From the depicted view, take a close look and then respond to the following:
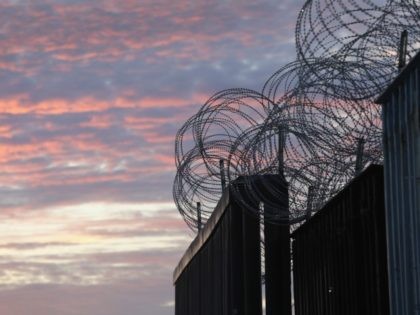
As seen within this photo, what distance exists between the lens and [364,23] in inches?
501

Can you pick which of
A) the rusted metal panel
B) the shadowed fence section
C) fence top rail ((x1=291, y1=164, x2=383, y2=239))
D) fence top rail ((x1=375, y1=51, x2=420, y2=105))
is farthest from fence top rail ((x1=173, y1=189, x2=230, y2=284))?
fence top rail ((x1=375, y1=51, x2=420, y2=105))

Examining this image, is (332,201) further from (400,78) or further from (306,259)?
(400,78)

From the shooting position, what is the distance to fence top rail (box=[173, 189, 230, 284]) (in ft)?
66.9

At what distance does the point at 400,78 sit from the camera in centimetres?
1079

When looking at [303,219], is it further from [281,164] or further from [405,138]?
[405,138]

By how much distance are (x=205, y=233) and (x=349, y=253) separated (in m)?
10.7

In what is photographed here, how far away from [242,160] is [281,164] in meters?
0.80

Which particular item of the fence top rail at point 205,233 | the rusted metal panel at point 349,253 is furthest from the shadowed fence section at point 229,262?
the rusted metal panel at point 349,253

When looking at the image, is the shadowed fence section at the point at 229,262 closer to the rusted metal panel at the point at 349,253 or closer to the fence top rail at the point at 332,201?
the fence top rail at the point at 332,201

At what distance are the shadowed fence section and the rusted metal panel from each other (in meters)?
1.42

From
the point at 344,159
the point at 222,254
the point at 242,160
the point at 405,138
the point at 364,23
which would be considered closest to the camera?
the point at 405,138

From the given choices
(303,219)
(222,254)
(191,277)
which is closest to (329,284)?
(303,219)

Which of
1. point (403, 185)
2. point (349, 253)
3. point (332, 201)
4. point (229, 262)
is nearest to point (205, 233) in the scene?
point (229, 262)

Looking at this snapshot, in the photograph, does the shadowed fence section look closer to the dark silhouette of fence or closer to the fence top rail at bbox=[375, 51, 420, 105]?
the dark silhouette of fence
